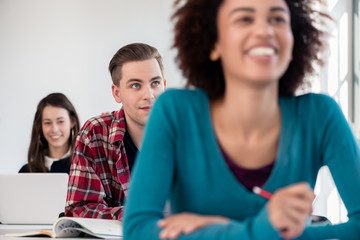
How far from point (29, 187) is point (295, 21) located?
6.37 feet

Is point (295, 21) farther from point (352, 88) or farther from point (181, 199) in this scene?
point (352, 88)

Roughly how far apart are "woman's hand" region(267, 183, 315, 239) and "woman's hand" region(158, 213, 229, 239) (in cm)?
16

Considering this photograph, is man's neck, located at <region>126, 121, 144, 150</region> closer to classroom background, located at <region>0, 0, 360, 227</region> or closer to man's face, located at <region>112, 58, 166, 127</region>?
man's face, located at <region>112, 58, 166, 127</region>

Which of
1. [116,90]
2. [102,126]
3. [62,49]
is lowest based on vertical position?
[102,126]

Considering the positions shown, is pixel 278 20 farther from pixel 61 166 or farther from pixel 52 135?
pixel 52 135

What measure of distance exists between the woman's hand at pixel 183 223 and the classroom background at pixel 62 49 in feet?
19.5

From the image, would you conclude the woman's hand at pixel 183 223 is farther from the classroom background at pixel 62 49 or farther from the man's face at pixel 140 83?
the classroom background at pixel 62 49

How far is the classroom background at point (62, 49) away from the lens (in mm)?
7094

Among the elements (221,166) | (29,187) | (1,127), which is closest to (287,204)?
(221,166)

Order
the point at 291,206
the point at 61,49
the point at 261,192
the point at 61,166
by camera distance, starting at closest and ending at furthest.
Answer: the point at 291,206, the point at 261,192, the point at 61,166, the point at 61,49

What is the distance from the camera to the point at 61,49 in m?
7.23

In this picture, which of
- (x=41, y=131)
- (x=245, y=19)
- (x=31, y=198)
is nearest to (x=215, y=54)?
(x=245, y=19)

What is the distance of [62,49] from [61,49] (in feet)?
0.04

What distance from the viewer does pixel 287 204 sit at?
2.76 ft
